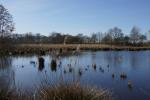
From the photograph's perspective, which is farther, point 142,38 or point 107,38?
point 142,38

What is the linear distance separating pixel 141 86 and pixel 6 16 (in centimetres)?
1941

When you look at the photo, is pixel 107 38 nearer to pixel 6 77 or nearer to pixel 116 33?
pixel 116 33

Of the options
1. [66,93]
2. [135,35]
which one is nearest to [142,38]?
[135,35]

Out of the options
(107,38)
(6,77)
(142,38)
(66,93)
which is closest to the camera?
(66,93)

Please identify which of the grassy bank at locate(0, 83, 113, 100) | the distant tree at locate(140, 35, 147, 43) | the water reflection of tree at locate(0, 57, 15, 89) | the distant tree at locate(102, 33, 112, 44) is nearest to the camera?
the grassy bank at locate(0, 83, 113, 100)

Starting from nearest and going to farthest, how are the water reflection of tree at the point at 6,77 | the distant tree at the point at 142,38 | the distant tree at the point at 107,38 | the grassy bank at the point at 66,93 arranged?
the grassy bank at the point at 66,93 → the water reflection of tree at the point at 6,77 → the distant tree at the point at 107,38 → the distant tree at the point at 142,38

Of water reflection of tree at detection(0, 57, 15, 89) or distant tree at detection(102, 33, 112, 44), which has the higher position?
distant tree at detection(102, 33, 112, 44)

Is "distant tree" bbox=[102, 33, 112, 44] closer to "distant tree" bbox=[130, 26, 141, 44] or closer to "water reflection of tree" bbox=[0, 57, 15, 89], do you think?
"distant tree" bbox=[130, 26, 141, 44]

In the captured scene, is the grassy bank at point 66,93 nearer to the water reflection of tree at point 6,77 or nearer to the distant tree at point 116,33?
the water reflection of tree at point 6,77

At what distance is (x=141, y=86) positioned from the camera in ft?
40.3

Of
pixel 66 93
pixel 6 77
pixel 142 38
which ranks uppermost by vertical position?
pixel 142 38

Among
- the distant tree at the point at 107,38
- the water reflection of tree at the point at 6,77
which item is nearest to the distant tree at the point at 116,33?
the distant tree at the point at 107,38

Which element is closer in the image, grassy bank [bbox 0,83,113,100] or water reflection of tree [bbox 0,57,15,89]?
grassy bank [bbox 0,83,113,100]

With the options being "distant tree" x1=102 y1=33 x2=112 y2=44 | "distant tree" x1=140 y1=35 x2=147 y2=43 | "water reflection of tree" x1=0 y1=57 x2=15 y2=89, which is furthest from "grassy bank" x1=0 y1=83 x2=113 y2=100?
"distant tree" x1=140 y1=35 x2=147 y2=43
